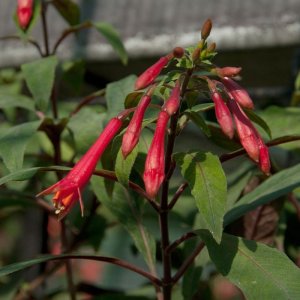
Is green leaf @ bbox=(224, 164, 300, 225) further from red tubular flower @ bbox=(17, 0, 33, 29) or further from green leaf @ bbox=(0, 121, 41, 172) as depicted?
red tubular flower @ bbox=(17, 0, 33, 29)

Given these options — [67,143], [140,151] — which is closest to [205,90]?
[140,151]

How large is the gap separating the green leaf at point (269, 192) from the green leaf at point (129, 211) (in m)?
0.18

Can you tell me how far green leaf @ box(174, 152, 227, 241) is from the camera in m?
1.13

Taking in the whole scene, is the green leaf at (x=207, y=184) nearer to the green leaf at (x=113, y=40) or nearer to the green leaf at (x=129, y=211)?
the green leaf at (x=129, y=211)

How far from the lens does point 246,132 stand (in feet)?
3.82

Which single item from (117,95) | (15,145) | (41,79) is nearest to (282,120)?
(117,95)

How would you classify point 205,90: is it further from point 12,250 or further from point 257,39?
point 12,250

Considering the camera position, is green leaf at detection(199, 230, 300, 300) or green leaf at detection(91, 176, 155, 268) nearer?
green leaf at detection(199, 230, 300, 300)

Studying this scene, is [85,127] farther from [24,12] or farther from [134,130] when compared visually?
[134,130]

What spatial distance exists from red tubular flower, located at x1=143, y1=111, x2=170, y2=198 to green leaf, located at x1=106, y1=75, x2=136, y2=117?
1.14 ft

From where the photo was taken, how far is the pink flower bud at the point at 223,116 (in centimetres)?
113

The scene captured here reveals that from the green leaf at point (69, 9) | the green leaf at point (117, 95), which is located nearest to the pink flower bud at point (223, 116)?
the green leaf at point (117, 95)

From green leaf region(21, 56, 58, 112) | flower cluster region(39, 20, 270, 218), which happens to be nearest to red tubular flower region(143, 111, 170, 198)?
flower cluster region(39, 20, 270, 218)

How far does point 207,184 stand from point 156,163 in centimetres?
7
